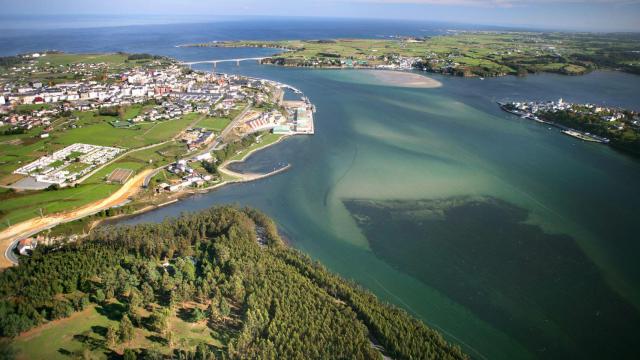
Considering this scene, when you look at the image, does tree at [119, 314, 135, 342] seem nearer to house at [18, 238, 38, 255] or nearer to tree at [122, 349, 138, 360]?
tree at [122, 349, 138, 360]

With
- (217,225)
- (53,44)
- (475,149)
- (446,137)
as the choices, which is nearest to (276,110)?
(446,137)

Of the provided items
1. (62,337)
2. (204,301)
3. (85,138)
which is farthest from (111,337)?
(85,138)

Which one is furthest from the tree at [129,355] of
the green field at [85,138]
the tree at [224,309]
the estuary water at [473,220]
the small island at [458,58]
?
the small island at [458,58]

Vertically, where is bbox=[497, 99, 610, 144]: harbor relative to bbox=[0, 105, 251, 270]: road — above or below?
above

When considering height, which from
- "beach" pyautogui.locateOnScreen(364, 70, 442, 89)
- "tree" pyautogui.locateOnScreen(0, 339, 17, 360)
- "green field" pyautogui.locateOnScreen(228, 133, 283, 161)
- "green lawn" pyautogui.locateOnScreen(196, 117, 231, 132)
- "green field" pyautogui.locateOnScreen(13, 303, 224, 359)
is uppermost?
"beach" pyautogui.locateOnScreen(364, 70, 442, 89)

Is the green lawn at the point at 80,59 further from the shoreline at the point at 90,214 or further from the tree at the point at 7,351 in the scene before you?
the tree at the point at 7,351

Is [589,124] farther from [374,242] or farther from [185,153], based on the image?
[185,153]

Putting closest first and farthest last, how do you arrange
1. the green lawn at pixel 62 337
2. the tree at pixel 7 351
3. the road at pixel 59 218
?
1. the tree at pixel 7 351
2. the green lawn at pixel 62 337
3. the road at pixel 59 218

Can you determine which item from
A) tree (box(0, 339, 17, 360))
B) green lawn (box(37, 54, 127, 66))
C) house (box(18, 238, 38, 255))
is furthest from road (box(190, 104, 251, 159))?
green lawn (box(37, 54, 127, 66))
